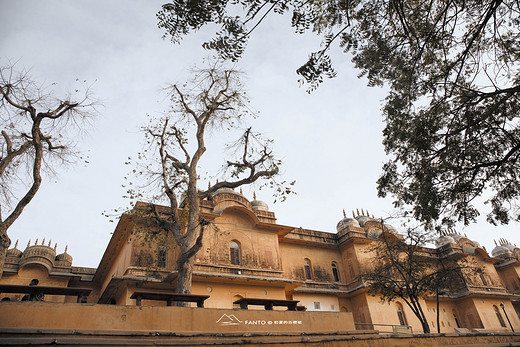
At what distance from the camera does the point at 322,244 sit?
2452cm

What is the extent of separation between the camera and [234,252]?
63.8 feet

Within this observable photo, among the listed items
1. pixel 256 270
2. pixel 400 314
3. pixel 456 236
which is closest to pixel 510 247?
pixel 456 236

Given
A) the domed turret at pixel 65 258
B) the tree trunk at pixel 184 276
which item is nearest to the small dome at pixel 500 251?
the tree trunk at pixel 184 276

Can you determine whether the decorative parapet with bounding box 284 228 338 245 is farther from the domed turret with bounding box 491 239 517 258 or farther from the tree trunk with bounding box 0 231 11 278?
the domed turret with bounding box 491 239 517 258

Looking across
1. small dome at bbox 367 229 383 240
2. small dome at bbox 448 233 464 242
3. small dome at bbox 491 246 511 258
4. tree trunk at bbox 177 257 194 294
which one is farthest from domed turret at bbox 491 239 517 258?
tree trunk at bbox 177 257 194 294

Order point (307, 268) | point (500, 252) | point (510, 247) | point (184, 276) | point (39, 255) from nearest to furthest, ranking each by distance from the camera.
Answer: point (184, 276) < point (39, 255) < point (307, 268) < point (500, 252) < point (510, 247)

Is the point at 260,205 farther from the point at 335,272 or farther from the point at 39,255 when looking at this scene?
the point at 39,255

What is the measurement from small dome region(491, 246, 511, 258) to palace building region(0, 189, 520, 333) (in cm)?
692

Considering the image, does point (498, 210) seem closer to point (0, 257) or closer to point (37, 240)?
point (0, 257)

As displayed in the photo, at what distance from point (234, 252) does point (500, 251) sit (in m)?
30.8

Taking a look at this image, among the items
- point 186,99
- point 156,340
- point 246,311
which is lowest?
point 156,340

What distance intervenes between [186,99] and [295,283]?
440 inches

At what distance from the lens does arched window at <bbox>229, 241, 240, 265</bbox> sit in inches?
754

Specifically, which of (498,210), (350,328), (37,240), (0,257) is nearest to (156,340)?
(0,257)
